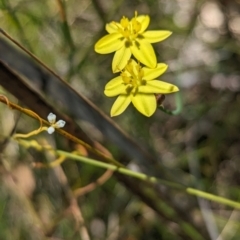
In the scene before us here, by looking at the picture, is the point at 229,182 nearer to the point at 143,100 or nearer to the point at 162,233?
the point at 162,233

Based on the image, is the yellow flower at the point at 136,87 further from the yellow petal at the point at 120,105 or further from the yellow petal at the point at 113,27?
the yellow petal at the point at 113,27

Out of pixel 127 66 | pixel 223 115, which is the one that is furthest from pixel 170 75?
pixel 127 66

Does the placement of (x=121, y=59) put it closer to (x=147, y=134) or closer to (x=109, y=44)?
(x=109, y=44)

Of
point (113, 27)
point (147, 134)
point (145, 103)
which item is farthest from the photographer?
point (147, 134)

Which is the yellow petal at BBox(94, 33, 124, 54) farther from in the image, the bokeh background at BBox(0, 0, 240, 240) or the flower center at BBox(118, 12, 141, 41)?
the bokeh background at BBox(0, 0, 240, 240)

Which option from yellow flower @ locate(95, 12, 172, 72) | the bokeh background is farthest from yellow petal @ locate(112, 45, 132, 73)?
the bokeh background

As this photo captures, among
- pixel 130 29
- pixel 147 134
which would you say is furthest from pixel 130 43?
pixel 147 134
